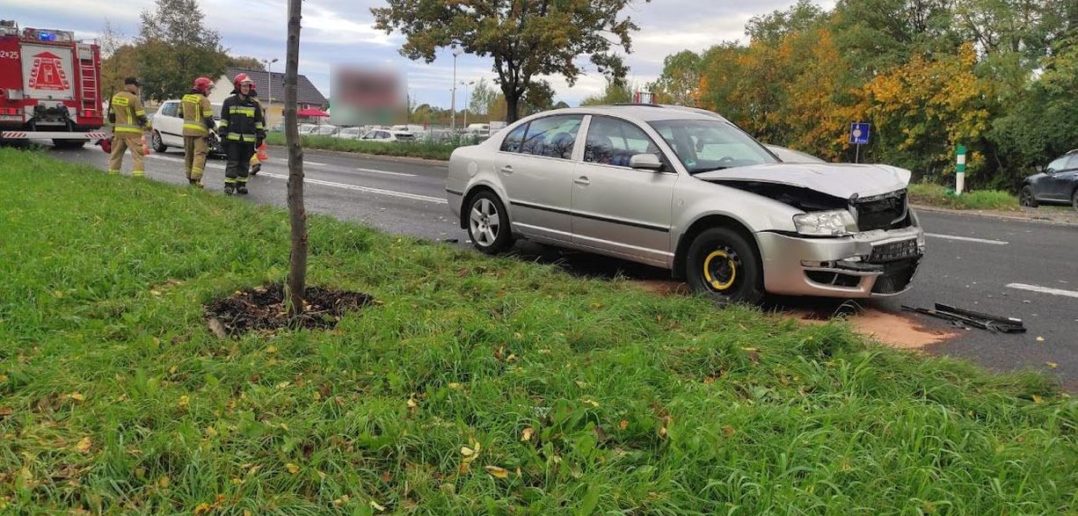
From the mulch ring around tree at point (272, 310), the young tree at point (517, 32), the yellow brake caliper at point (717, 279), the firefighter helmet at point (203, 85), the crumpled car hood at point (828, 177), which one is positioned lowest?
the mulch ring around tree at point (272, 310)

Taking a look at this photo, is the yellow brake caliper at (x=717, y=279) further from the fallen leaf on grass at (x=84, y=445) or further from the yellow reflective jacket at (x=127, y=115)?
the yellow reflective jacket at (x=127, y=115)

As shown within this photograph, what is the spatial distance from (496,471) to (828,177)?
3660 mm

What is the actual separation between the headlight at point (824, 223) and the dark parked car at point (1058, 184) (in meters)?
14.0

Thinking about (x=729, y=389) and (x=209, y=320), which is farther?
(x=209, y=320)

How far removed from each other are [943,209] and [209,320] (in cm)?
1413

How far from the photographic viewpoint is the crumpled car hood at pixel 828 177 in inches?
207

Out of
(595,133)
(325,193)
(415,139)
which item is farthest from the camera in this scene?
(415,139)

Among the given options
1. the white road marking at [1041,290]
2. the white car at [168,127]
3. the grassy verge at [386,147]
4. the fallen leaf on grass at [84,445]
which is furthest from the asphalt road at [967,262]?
the grassy verge at [386,147]

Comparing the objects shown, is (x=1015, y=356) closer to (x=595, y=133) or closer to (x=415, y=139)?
(x=595, y=133)

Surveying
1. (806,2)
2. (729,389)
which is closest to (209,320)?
(729,389)

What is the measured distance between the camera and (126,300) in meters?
4.95

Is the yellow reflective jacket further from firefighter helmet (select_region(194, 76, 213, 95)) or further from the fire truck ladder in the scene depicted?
the fire truck ladder

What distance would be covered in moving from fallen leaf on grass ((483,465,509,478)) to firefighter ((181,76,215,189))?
9.88 metres

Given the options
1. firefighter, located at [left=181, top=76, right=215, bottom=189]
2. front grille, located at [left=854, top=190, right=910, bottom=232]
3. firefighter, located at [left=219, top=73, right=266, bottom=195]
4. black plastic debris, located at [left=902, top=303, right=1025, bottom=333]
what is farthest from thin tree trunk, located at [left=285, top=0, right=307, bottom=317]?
firefighter, located at [left=181, top=76, right=215, bottom=189]
